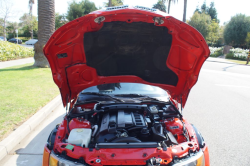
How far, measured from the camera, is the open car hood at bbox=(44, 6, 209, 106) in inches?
105

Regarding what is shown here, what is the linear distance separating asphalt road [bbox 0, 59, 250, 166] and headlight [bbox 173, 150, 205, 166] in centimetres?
127

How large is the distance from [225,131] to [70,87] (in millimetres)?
3650

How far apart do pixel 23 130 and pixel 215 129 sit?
427 cm

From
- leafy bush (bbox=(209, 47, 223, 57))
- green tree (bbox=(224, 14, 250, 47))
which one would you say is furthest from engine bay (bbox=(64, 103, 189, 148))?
green tree (bbox=(224, 14, 250, 47))

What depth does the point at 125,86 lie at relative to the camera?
11.5 feet

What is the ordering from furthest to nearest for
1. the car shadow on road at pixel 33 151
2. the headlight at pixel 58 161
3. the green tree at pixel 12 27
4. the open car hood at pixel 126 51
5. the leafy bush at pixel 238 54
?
the green tree at pixel 12 27
the leafy bush at pixel 238 54
the car shadow on road at pixel 33 151
the open car hood at pixel 126 51
the headlight at pixel 58 161

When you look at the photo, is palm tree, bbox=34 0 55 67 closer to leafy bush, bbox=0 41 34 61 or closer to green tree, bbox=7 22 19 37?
leafy bush, bbox=0 41 34 61

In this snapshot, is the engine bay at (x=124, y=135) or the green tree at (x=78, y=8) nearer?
the engine bay at (x=124, y=135)

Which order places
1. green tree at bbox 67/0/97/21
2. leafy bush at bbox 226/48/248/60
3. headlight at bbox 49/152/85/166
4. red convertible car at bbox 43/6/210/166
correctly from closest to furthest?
headlight at bbox 49/152/85/166
red convertible car at bbox 43/6/210/166
leafy bush at bbox 226/48/248/60
green tree at bbox 67/0/97/21

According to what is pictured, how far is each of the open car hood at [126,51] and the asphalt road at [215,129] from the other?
1155mm

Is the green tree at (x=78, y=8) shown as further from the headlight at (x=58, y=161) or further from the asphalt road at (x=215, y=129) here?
the headlight at (x=58, y=161)

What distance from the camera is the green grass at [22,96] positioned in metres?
4.27

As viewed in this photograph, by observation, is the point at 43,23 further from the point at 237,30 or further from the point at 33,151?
the point at 237,30

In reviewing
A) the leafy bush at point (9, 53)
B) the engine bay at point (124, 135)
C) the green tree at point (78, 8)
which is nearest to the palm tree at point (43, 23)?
the leafy bush at point (9, 53)
